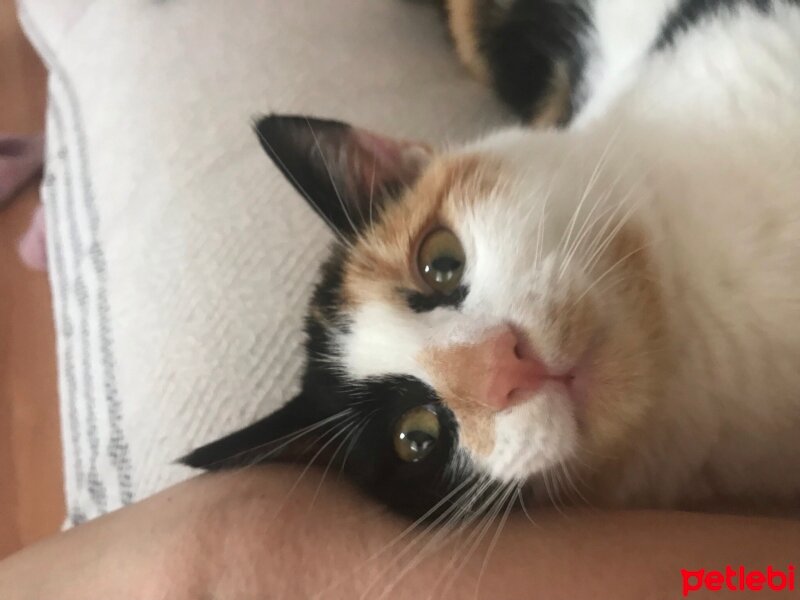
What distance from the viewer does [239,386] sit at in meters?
0.94

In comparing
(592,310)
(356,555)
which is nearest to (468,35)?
(592,310)

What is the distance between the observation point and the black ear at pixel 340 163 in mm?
855

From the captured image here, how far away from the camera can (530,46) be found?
1132 millimetres

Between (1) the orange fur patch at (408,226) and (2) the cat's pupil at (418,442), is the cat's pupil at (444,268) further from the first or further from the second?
(2) the cat's pupil at (418,442)

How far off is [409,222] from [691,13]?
0.41 meters

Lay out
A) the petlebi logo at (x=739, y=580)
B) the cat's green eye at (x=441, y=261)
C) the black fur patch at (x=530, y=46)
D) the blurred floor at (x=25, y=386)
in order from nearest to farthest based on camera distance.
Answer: the petlebi logo at (x=739, y=580) → the cat's green eye at (x=441, y=261) → the black fur patch at (x=530, y=46) → the blurred floor at (x=25, y=386)

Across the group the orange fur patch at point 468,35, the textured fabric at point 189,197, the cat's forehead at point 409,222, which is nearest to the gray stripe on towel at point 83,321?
the textured fabric at point 189,197

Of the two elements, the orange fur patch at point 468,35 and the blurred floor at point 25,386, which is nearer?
the orange fur patch at point 468,35

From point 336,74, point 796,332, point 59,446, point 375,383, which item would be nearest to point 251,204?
point 336,74

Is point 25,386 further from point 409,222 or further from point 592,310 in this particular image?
point 592,310

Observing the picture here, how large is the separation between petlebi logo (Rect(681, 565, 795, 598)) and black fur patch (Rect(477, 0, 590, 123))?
694 mm

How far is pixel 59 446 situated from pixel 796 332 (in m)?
1.44

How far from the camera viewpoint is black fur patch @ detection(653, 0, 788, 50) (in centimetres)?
82

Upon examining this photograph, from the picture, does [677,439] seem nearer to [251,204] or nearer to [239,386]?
[239,386]
